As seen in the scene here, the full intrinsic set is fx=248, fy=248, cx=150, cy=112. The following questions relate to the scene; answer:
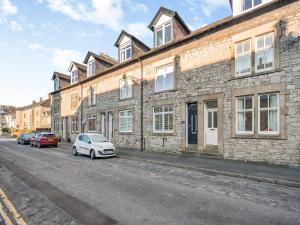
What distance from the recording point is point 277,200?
21.4 feet

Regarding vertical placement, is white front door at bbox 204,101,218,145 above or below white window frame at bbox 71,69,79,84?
below

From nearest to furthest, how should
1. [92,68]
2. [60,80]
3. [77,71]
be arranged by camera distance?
[92,68]
[77,71]
[60,80]

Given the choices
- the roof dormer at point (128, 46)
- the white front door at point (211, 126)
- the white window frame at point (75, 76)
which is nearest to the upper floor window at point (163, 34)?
the roof dormer at point (128, 46)

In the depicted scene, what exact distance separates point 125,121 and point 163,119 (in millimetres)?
5285

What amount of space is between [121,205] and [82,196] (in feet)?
4.75

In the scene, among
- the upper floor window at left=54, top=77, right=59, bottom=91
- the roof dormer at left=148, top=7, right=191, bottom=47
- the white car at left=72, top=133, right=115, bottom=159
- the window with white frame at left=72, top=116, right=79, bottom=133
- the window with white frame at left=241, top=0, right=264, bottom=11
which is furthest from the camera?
the upper floor window at left=54, top=77, right=59, bottom=91

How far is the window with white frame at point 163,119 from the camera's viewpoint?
1761 cm

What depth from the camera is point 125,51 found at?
914 inches

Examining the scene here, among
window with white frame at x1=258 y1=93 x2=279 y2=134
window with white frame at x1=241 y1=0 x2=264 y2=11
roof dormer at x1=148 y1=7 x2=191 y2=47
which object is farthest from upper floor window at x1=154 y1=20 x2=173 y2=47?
window with white frame at x1=258 y1=93 x2=279 y2=134

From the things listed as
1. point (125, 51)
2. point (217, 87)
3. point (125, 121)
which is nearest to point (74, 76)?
point (125, 51)

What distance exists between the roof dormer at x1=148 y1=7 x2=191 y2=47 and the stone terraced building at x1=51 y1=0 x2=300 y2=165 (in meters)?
0.07

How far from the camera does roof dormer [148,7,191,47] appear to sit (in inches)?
702

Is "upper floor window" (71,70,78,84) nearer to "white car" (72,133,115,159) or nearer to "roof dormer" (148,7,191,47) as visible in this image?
"roof dormer" (148,7,191,47)

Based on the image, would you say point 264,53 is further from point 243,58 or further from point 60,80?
point 60,80
